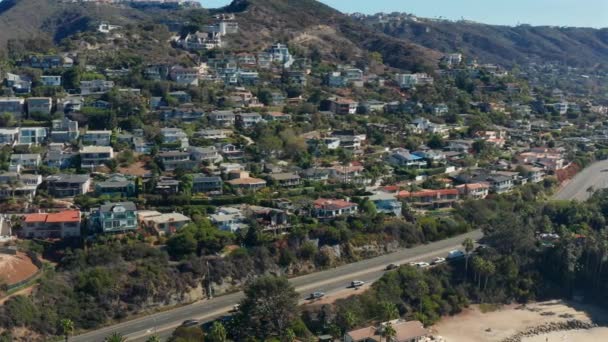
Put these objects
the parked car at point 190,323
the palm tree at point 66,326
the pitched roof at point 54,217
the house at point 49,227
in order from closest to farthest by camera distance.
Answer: the palm tree at point 66,326, the parked car at point 190,323, the house at point 49,227, the pitched roof at point 54,217

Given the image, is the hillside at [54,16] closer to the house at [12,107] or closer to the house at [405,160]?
the house at [12,107]

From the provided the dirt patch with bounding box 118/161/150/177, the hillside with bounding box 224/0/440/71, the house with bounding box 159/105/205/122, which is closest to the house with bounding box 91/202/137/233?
the dirt patch with bounding box 118/161/150/177

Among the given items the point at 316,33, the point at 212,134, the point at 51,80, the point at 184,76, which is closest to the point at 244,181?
the point at 212,134

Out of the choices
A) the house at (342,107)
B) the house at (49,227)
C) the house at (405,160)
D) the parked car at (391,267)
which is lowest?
the parked car at (391,267)

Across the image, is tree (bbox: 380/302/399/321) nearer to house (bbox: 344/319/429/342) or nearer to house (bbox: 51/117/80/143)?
house (bbox: 344/319/429/342)

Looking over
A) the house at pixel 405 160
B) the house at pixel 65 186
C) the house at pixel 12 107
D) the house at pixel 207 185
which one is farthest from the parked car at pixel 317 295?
the house at pixel 12 107

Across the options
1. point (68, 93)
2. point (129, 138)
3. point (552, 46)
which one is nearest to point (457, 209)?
point (129, 138)
